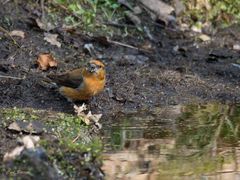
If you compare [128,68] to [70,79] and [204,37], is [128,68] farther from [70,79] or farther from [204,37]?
[204,37]

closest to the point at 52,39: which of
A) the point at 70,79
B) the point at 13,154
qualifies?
the point at 70,79

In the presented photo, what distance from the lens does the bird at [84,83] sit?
805cm

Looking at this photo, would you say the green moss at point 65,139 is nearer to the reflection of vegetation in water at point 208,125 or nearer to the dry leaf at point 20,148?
the dry leaf at point 20,148

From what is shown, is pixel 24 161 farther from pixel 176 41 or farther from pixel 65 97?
pixel 176 41

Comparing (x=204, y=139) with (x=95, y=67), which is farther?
(x=95, y=67)

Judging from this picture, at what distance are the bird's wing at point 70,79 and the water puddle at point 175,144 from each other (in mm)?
686

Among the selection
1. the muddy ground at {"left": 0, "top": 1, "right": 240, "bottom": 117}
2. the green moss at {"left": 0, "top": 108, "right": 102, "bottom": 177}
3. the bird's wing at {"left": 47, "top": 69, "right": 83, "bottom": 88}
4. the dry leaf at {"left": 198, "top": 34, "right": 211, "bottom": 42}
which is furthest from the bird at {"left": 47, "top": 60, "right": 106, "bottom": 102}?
the dry leaf at {"left": 198, "top": 34, "right": 211, "bottom": 42}

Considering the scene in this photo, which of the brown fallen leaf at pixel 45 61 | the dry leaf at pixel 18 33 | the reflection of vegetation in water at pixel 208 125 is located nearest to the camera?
the reflection of vegetation in water at pixel 208 125

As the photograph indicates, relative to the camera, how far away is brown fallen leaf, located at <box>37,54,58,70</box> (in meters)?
8.88

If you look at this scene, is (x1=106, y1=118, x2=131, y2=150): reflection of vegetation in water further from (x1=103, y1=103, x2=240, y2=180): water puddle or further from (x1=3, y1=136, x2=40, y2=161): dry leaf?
(x1=3, y1=136, x2=40, y2=161): dry leaf

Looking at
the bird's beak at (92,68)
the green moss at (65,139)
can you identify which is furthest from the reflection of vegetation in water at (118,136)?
the bird's beak at (92,68)

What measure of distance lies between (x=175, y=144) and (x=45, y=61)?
2.86 metres

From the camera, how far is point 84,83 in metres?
8.08

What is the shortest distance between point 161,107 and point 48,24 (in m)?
2.49
